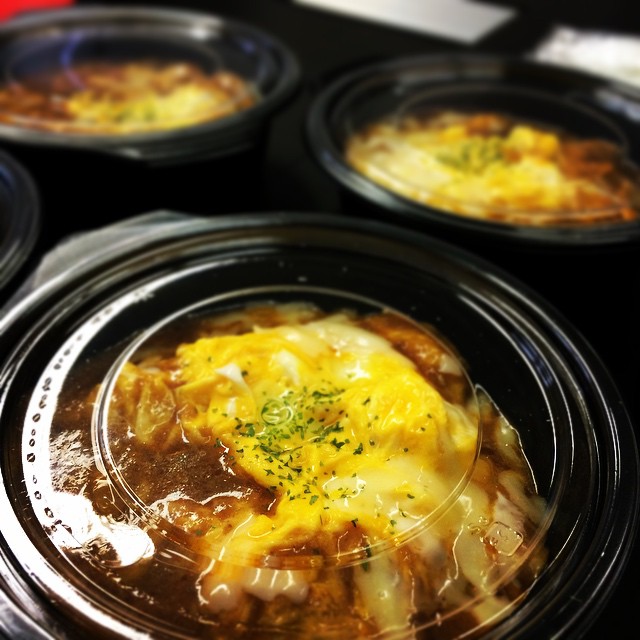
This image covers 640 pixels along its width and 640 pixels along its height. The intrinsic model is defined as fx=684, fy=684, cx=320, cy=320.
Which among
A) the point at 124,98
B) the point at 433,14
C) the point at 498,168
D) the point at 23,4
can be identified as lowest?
the point at 23,4

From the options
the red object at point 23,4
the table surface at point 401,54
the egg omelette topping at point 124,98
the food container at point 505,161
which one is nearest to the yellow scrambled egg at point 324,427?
the table surface at point 401,54

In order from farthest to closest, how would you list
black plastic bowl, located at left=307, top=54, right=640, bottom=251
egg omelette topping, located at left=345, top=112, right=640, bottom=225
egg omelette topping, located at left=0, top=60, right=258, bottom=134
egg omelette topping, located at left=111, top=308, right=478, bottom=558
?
1. egg omelette topping, located at left=0, top=60, right=258, bottom=134
2. black plastic bowl, located at left=307, top=54, right=640, bottom=251
3. egg omelette topping, located at left=345, top=112, right=640, bottom=225
4. egg omelette topping, located at left=111, top=308, right=478, bottom=558

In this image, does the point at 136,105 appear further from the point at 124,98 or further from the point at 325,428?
the point at 325,428

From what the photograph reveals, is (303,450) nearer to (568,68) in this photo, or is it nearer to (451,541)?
(451,541)

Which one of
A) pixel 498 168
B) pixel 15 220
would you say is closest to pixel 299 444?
pixel 15 220

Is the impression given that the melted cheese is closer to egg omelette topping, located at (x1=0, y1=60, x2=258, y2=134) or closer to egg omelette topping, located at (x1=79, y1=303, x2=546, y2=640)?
egg omelette topping, located at (x1=79, y1=303, x2=546, y2=640)

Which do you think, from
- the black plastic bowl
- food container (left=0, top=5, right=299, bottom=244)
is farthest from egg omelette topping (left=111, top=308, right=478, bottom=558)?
food container (left=0, top=5, right=299, bottom=244)

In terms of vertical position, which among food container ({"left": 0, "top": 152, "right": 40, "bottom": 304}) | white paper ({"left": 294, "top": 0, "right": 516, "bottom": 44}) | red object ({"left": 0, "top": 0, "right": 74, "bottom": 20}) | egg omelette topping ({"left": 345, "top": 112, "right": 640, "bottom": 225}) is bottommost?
red object ({"left": 0, "top": 0, "right": 74, "bottom": 20})
